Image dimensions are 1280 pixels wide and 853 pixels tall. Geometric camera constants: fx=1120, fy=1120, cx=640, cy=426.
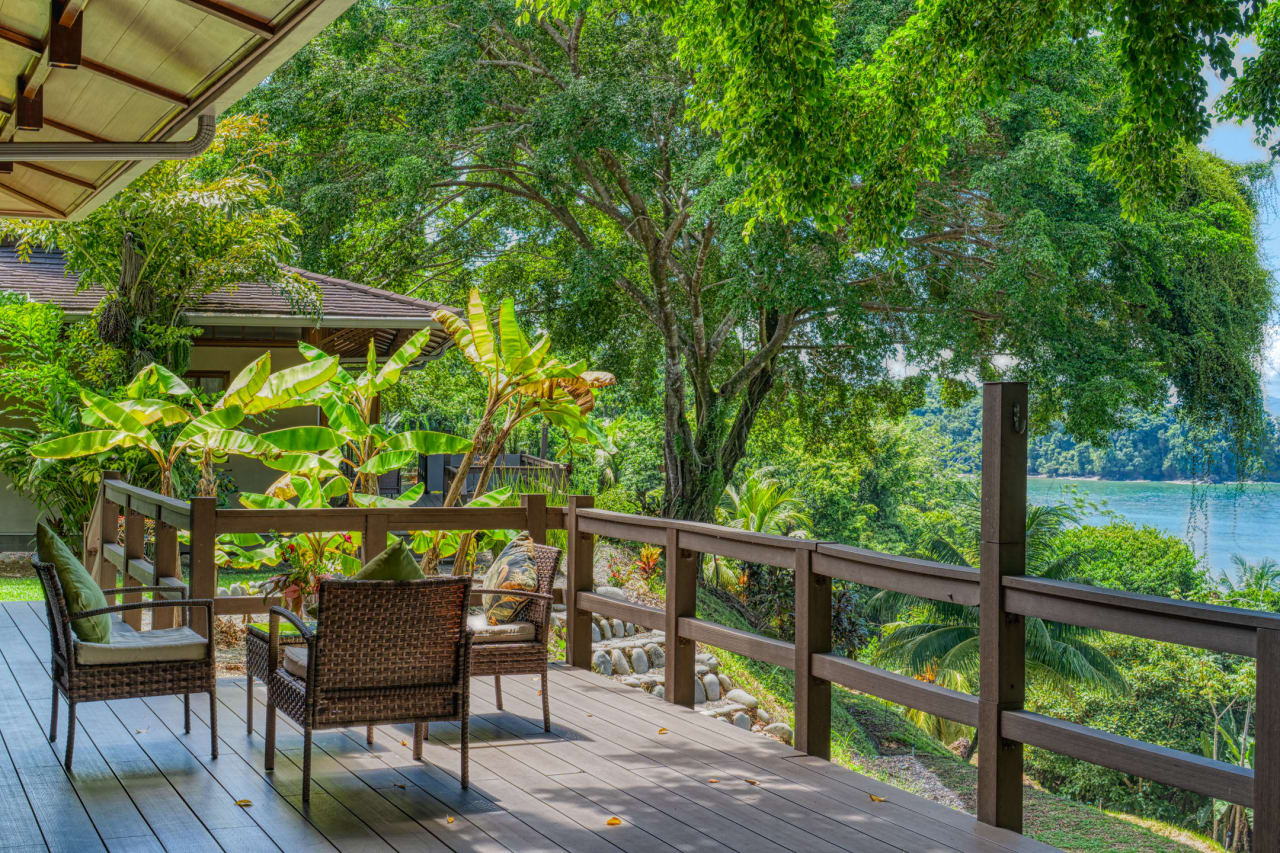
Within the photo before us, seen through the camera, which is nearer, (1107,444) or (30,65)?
(30,65)

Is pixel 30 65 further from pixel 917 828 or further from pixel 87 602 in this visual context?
pixel 917 828

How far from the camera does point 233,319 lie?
13.1 metres

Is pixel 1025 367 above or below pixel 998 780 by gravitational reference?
above

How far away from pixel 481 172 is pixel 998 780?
1641 centimetres

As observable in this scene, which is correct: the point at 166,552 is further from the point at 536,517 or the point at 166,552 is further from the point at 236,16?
the point at 236,16

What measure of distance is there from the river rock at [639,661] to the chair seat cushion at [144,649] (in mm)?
10468

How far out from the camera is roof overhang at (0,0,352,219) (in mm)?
3809

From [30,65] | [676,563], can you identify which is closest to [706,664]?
[676,563]

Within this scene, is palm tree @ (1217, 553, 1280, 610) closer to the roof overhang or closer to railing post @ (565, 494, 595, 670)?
railing post @ (565, 494, 595, 670)

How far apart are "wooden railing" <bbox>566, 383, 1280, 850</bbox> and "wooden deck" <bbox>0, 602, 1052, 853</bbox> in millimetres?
339

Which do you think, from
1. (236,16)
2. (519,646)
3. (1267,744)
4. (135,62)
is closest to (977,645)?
(519,646)

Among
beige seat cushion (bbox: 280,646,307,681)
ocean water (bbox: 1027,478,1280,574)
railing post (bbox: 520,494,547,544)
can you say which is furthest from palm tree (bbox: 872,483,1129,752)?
beige seat cushion (bbox: 280,646,307,681)

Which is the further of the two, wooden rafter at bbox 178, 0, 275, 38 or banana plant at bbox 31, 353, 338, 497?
banana plant at bbox 31, 353, 338, 497

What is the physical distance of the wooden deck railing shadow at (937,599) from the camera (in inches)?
136
